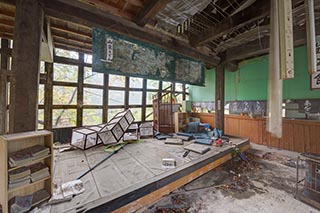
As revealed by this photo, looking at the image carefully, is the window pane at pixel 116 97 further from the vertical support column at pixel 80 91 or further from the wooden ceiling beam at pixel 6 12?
the wooden ceiling beam at pixel 6 12

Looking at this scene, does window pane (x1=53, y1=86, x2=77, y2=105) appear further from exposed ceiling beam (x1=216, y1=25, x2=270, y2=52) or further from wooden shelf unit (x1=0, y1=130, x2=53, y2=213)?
exposed ceiling beam (x1=216, y1=25, x2=270, y2=52)

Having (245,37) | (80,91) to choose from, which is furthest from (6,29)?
(245,37)

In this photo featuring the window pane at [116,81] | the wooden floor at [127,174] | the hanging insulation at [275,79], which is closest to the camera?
the hanging insulation at [275,79]

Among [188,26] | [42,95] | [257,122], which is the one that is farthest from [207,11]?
[42,95]

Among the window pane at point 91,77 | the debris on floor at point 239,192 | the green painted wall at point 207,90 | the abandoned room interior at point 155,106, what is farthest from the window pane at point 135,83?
the debris on floor at point 239,192

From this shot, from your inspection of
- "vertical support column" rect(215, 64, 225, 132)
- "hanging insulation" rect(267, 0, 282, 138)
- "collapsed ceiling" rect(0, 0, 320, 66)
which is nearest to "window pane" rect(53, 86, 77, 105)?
"collapsed ceiling" rect(0, 0, 320, 66)

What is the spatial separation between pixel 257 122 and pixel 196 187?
3953 mm

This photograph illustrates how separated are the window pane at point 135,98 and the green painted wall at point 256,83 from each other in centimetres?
326

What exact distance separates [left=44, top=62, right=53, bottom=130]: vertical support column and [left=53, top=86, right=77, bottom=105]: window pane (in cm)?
15

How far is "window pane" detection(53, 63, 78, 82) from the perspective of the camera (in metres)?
4.61

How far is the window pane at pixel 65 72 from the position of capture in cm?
461

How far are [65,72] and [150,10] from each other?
4054mm

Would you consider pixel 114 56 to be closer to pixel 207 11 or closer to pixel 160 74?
pixel 160 74

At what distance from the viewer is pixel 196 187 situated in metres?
2.61
